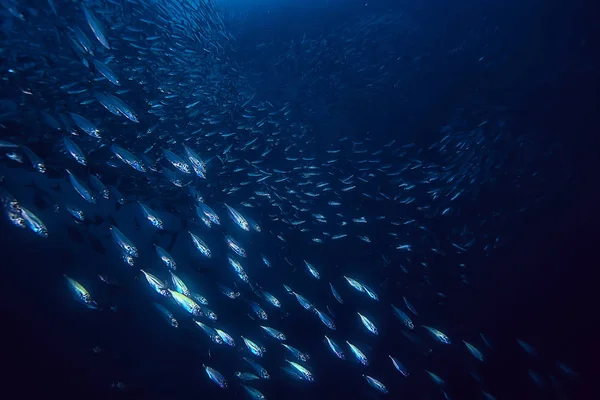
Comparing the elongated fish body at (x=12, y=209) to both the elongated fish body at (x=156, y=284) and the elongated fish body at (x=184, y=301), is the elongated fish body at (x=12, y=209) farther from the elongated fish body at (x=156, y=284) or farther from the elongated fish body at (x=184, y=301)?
the elongated fish body at (x=184, y=301)

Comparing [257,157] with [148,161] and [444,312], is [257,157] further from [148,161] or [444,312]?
[444,312]

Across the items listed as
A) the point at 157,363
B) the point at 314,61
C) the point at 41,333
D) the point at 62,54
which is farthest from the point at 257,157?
the point at 41,333

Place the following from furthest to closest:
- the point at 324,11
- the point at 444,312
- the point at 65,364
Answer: the point at 324,11, the point at 444,312, the point at 65,364

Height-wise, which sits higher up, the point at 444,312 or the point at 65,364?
the point at 65,364

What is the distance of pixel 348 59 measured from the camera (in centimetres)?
1556

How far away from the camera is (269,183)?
514 inches

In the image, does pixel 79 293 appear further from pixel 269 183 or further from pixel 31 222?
pixel 269 183

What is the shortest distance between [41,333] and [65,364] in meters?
1.40

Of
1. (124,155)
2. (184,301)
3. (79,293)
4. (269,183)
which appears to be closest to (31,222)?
(79,293)

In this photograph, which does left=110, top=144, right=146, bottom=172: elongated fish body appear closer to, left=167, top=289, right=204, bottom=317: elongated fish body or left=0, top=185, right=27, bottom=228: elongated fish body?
left=0, top=185, right=27, bottom=228: elongated fish body

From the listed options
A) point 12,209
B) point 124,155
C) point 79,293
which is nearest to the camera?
point 12,209

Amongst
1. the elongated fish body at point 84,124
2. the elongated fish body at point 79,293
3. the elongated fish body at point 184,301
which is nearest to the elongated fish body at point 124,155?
the elongated fish body at point 84,124

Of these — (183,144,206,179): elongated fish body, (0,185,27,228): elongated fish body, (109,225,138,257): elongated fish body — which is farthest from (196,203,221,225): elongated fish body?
(0,185,27,228): elongated fish body

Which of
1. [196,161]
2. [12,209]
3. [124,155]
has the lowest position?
[196,161]
